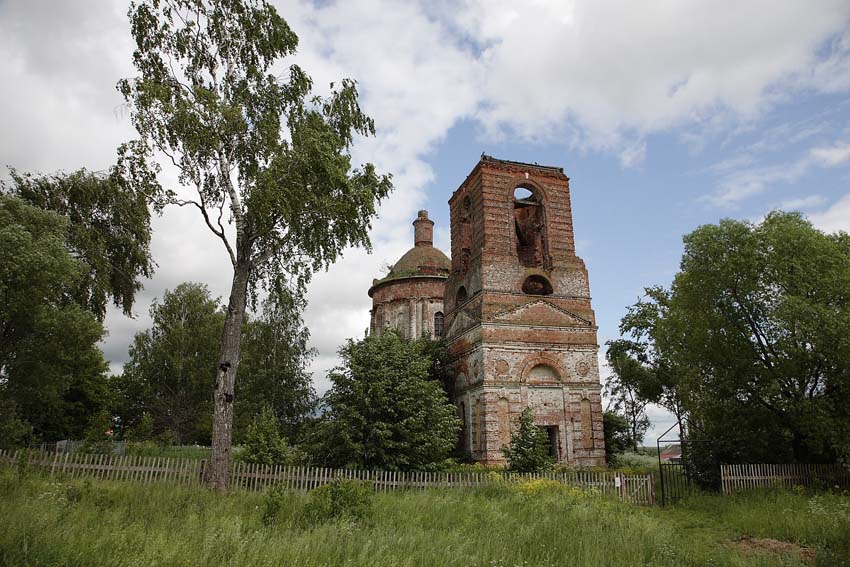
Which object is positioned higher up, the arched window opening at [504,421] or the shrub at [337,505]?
the arched window opening at [504,421]

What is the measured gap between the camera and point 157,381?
112 feet

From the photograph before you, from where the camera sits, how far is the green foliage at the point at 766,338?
13641 millimetres

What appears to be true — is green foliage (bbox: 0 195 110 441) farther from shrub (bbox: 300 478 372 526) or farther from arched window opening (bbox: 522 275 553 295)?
arched window opening (bbox: 522 275 553 295)

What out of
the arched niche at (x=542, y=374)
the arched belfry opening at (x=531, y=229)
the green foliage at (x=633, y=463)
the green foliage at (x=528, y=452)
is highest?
the arched belfry opening at (x=531, y=229)

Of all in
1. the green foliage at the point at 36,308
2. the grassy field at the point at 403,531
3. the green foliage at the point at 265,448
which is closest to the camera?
the grassy field at the point at 403,531

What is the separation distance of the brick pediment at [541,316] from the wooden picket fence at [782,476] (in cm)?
917

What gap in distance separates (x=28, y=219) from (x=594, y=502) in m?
19.3

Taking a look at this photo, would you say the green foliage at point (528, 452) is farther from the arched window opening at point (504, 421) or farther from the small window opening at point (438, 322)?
the small window opening at point (438, 322)

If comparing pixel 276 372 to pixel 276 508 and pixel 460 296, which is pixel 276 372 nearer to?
pixel 460 296

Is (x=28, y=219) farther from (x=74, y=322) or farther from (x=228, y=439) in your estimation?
(x=228, y=439)

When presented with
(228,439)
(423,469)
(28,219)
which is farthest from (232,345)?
(28,219)

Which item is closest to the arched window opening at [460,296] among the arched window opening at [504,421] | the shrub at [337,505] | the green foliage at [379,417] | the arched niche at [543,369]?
the arched niche at [543,369]

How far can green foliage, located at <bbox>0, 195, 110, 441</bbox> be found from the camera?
15.9 metres

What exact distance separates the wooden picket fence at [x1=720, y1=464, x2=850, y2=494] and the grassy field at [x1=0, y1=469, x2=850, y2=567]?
1491 mm
